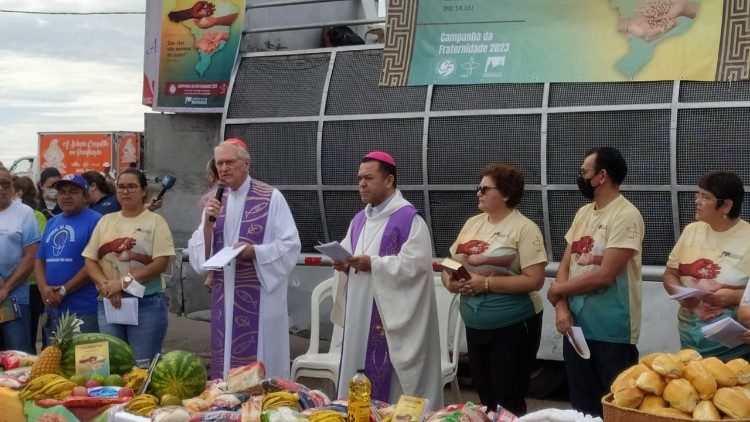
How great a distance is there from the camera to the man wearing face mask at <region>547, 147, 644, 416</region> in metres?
5.67

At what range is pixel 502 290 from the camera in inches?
237

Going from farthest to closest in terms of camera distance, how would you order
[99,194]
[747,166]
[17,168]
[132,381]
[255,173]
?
[17,168]
[255,173]
[99,194]
[747,166]
[132,381]

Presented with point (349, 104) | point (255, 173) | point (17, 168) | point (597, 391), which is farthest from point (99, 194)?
point (17, 168)

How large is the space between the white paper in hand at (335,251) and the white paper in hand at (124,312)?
184cm

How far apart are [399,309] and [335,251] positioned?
1.96 feet

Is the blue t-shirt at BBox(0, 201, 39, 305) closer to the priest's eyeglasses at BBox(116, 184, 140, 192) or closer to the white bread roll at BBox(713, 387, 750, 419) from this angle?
the priest's eyeglasses at BBox(116, 184, 140, 192)

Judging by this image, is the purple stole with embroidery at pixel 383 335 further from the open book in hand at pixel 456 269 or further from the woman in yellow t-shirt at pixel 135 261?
the woman in yellow t-shirt at pixel 135 261

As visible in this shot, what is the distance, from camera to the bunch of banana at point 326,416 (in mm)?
4195

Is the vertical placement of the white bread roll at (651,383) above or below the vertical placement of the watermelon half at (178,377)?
above

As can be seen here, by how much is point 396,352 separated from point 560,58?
10.8 ft

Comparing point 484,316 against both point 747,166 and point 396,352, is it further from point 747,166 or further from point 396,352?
point 747,166

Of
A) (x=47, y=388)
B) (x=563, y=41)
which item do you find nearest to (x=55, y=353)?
(x=47, y=388)

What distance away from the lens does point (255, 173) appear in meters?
9.90

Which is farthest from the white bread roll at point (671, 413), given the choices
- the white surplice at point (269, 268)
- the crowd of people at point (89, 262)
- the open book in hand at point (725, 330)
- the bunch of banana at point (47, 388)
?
the crowd of people at point (89, 262)
